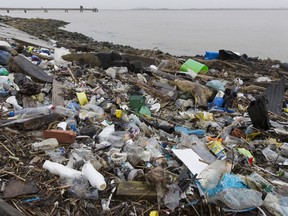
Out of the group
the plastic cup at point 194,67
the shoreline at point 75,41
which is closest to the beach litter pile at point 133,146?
the plastic cup at point 194,67

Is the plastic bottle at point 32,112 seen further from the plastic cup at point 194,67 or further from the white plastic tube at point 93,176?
the plastic cup at point 194,67

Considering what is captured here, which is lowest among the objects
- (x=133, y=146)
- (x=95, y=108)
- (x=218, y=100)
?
(x=218, y=100)

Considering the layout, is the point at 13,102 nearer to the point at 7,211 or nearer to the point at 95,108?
the point at 95,108

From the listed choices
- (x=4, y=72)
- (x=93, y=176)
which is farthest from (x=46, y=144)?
(x=4, y=72)

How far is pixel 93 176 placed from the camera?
288 centimetres

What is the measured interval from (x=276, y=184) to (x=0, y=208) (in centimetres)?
273

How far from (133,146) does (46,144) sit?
40.3 inches

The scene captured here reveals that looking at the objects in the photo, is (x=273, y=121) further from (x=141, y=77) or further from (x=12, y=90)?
(x=12, y=90)

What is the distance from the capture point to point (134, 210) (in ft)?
8.71

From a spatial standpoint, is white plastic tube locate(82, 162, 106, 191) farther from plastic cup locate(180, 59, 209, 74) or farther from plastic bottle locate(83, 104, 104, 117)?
plastic cup locate(180, 59, 209, 74)

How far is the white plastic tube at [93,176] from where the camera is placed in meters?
2.82

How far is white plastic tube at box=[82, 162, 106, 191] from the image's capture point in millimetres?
2816

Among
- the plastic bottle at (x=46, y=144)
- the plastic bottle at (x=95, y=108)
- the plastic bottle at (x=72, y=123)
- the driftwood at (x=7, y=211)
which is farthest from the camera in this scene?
the plastic bottle at (x=95, y=108)

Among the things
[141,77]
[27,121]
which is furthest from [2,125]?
[141,77]
